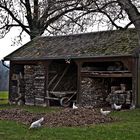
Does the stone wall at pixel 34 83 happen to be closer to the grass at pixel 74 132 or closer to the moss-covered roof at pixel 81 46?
the moss-covered roof at pixel 81 46

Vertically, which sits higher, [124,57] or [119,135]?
[124,57]

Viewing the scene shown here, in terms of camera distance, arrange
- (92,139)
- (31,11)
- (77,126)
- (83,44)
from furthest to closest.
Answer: (31,11)
(83,44)
(77,126)
(92,139)

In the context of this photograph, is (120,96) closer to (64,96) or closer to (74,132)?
(64,96)

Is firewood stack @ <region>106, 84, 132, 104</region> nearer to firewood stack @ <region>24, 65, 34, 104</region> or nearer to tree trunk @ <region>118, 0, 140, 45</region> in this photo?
tree trunk @ <region>118, 0, 140, 45</region>

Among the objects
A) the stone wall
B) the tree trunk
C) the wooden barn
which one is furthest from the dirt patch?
the stone wall

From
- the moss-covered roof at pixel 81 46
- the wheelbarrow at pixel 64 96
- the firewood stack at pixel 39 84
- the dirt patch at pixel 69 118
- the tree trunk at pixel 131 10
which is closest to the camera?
the dirt patch at pixel 69 118

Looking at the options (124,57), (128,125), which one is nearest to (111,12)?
(124,57)

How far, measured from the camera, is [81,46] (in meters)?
24.1

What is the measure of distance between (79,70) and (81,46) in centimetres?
165

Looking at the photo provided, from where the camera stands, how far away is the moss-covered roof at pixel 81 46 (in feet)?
71.9

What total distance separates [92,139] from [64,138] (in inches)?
30.5

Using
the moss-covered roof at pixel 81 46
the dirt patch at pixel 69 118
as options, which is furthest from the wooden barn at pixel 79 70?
the dirt patch at pixel 69 118

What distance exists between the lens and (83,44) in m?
24.4

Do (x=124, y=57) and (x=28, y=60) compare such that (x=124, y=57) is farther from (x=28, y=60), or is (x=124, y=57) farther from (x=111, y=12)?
(x=28, y=60)
